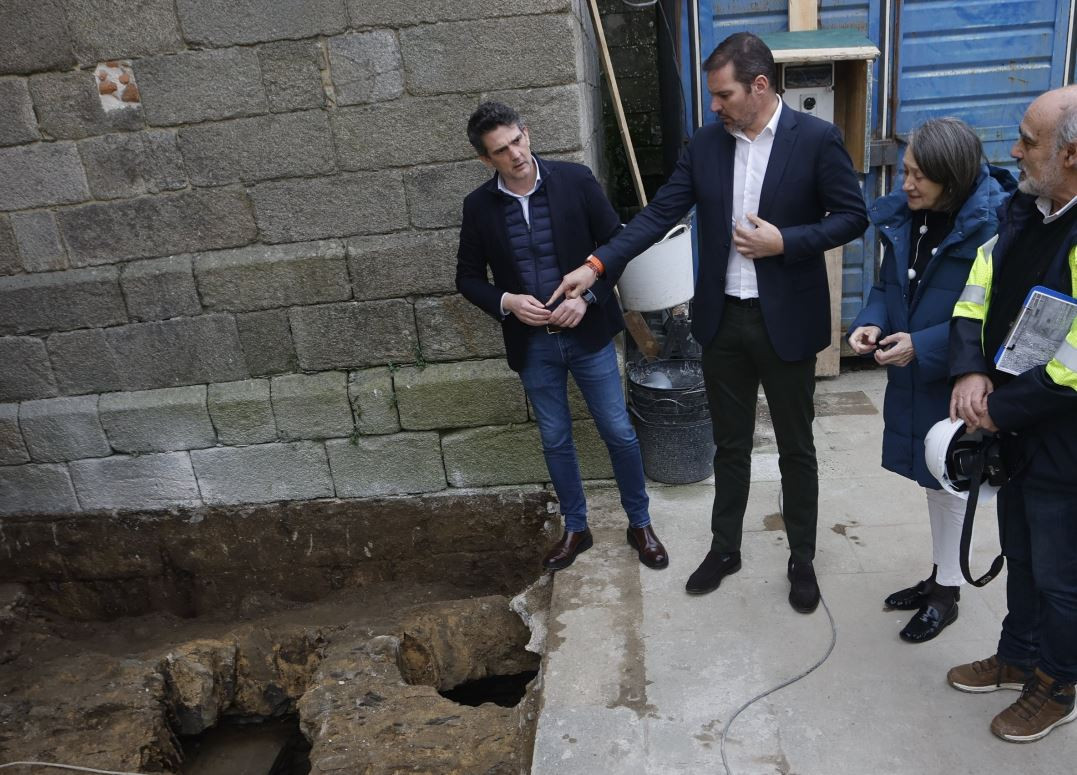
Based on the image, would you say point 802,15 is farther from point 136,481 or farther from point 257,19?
point 136,481

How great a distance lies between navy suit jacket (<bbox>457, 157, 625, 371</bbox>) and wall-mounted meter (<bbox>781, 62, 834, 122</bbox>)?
6.49ft

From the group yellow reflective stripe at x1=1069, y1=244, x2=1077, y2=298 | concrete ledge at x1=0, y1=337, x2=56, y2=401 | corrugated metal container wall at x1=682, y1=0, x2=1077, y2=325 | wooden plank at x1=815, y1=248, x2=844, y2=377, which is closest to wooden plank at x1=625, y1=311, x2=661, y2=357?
wooden plank at x1=815, y1=248, x2=844, y2=377

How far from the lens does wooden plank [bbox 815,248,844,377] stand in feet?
17.4

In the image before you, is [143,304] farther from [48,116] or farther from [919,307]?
[919,307]

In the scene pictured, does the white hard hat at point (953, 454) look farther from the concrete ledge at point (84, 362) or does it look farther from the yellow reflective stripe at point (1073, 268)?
the concrete ledge at point (84, 362)

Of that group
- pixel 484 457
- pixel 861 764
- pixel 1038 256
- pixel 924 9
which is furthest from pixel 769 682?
pixel 924 9

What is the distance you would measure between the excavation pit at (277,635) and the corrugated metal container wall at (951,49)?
9.85ft

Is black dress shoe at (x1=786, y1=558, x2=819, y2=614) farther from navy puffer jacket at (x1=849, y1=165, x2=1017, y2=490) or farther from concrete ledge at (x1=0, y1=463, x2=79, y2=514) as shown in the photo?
concrete ledge at (x1=0, y1=463, x2=79, y2=514)

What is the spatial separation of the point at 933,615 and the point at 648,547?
1168 mm

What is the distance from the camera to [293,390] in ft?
14.7

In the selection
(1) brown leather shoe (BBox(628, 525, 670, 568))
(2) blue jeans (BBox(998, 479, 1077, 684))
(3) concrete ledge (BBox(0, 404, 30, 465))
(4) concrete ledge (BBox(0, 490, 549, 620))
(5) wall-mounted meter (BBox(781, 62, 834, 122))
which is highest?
(5) wall-mounted meter (BBox(781, 62, 834, 122))

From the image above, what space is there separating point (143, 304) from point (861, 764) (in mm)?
→ 3825

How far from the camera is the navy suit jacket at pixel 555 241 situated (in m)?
3.52

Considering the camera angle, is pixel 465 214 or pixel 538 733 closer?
pixel 538 733
